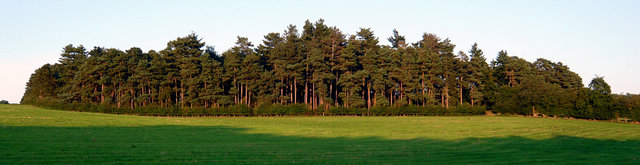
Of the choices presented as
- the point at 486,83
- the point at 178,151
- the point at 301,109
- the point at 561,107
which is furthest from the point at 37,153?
the point at 486,83

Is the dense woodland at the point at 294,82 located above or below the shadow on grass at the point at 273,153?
above

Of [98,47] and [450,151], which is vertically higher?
[98,47]

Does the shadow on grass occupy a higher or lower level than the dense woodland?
lower

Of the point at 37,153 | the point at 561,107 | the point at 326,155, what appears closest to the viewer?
the point at 37,153

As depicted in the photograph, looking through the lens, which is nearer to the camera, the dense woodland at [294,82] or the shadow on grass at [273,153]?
the shadow on grass at [273,153]

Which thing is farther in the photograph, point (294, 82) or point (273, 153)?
point (294, 82)

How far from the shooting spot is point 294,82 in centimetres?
6719

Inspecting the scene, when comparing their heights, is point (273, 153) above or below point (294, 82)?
below

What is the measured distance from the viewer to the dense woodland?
60219 millimetres

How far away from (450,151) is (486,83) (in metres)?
61.8

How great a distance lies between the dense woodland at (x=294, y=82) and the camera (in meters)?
60.2

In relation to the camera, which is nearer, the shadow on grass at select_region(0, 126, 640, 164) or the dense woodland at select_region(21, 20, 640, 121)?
the shadow on grass at select_region(0, 126, 640, 164)

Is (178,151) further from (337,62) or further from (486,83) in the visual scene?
(486,83)

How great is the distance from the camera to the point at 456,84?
240 ft
